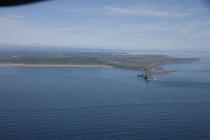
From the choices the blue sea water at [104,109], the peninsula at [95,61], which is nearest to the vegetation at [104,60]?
the peninsula at [95,61]

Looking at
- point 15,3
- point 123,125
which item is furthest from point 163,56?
point 15,3

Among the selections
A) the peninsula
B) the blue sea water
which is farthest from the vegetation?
the blue sea water

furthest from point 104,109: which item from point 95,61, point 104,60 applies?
point 104,60

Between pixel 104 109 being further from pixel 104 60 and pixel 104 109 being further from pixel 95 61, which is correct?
pixel 104 60

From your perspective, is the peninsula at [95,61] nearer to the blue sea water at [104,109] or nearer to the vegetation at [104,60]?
the vegetation at [104,60]

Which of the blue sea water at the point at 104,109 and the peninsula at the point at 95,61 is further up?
the peninsula at the point at 95,61

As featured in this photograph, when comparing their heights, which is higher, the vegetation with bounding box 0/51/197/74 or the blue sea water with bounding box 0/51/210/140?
the vegetation with bounding box 0/51/197/74

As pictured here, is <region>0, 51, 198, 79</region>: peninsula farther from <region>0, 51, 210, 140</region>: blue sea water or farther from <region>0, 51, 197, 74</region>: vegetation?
<region>0, 51, 210, 140</region>: blue sea water

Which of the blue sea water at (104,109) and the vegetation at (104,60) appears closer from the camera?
the blue sea water at (104,109)

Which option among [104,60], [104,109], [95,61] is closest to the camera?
[104,109]
